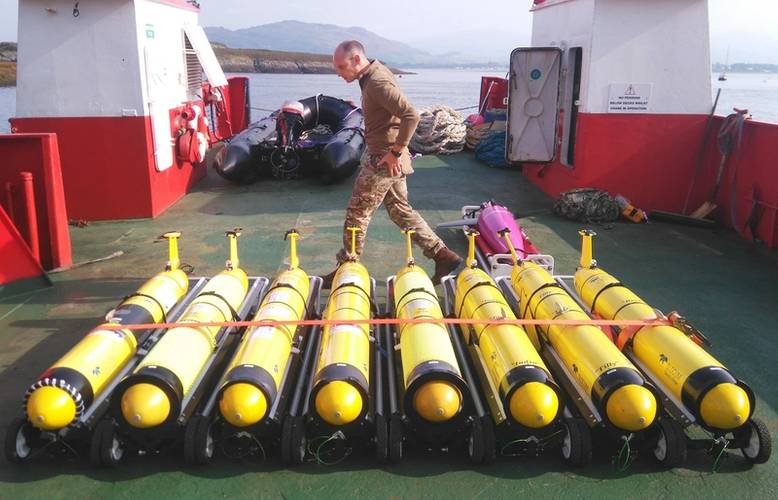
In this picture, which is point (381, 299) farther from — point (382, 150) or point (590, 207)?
point (590, 207)

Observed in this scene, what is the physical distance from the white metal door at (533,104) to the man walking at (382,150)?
13.5 ft

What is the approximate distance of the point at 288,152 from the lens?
380 inches

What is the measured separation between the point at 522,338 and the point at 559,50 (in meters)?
6.03

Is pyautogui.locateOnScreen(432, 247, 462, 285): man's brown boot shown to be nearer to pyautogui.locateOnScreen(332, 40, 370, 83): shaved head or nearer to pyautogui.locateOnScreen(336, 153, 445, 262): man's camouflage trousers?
pyautogui.locateOnScreen(336, 153, 445, 262): man's camouflage trousers

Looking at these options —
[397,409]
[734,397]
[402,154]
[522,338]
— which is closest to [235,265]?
[402,154]

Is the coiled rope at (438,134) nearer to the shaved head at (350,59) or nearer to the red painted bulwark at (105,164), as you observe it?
the red painted bulwark at (105,164)

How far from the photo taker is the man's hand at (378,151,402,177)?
179 inches

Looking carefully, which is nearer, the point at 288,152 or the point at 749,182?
the point at 749,182

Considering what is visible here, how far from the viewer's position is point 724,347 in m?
4.13

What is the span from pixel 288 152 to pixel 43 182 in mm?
4408

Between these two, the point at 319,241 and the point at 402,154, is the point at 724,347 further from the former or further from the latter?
the point at 319,241

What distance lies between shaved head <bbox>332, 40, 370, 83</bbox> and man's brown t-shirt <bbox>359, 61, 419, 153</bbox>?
0.21ft

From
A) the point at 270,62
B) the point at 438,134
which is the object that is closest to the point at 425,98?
the point at 438,134

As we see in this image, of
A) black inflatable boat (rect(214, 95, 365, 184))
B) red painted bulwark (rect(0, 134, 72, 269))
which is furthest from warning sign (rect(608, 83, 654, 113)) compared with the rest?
red painted bulwark (rect(0, 134, 72, 269))
